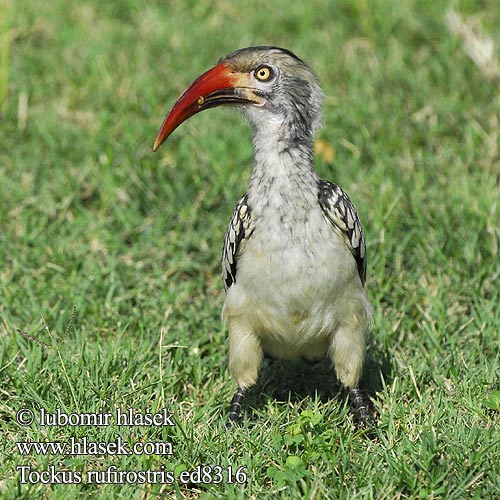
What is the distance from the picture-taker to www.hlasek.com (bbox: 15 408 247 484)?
380 cm

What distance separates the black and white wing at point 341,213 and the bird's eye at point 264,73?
1.88 ft

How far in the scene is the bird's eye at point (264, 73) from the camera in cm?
430

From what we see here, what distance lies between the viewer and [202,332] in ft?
17.0

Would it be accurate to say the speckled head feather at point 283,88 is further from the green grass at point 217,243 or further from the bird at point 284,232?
the green grass at point 217,243

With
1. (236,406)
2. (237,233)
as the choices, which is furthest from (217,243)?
(236,406)

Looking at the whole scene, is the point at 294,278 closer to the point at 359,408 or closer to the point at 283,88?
the point at 359,408

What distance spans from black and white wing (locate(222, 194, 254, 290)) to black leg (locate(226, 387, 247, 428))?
0.56m

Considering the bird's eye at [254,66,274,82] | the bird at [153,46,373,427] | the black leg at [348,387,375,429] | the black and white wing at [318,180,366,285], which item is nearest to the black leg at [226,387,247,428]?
the bird at [153,46,373,427]

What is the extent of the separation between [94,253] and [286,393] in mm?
1662

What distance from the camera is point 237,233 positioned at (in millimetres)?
4418

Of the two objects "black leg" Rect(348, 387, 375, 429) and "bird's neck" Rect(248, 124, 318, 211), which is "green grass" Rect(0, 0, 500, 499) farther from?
"bird's neck" Rect(248, 124, 318, 211)

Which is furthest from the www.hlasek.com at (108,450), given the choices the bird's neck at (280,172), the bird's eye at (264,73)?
the bird's eye at (264,73)

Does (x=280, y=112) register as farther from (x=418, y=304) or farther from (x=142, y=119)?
(x=142, y=119)

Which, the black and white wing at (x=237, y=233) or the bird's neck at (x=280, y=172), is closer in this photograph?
the bird's neck at (x=280, y=172)
